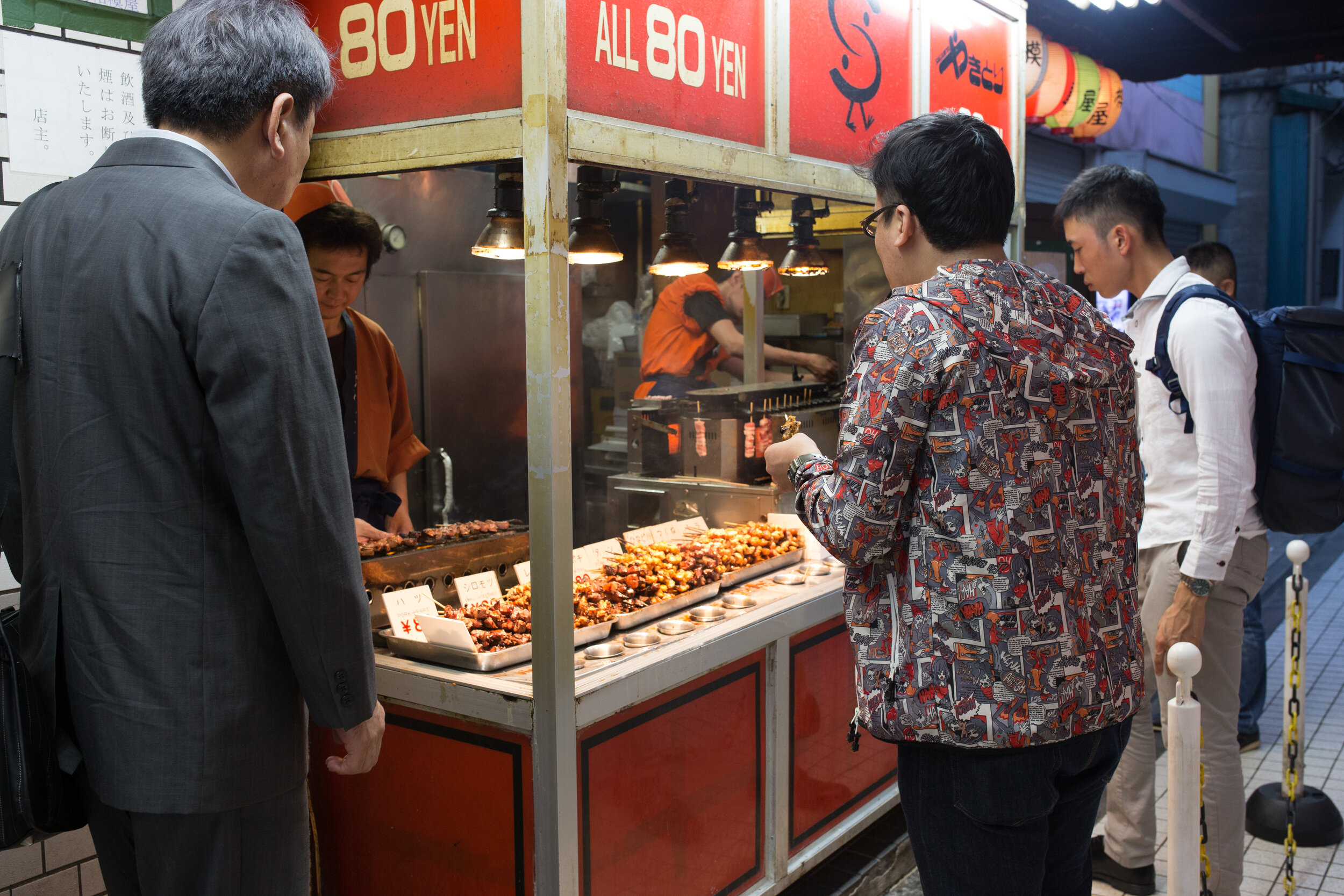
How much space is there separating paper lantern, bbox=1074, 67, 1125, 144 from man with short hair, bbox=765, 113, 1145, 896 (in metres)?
7.70

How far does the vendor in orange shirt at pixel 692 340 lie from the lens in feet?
20.6

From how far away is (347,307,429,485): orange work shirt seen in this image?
3.93 meters

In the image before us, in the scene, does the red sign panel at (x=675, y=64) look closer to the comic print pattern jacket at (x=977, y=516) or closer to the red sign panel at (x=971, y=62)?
the comic print pattern jacket at (x=977, y=516)

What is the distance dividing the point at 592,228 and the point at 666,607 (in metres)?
1.48

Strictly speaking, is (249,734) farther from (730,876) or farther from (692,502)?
(692,502)

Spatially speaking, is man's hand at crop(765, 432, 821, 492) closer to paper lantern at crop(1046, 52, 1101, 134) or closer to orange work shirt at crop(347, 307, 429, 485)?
orange work shirt at crop(347, 307, 429, 485)

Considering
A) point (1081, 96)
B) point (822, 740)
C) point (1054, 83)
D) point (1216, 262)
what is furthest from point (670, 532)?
point (1081, 96)

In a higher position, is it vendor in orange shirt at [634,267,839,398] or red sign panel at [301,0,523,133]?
red sign panel at [301,0,523,133]

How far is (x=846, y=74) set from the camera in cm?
350

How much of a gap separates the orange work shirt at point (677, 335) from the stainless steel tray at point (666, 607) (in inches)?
115

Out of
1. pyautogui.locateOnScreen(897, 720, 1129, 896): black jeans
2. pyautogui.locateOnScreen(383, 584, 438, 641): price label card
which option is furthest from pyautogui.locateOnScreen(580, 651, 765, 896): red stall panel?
pyautogui.locateOnScreen(897, 720, 1129, 896): black jeans

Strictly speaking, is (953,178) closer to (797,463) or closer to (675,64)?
(797,463)

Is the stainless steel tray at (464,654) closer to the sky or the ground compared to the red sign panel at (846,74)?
closer to the ground

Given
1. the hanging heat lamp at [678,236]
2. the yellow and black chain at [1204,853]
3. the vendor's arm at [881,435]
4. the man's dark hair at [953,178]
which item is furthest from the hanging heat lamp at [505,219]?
the yellow and black chain at [1204,853]
